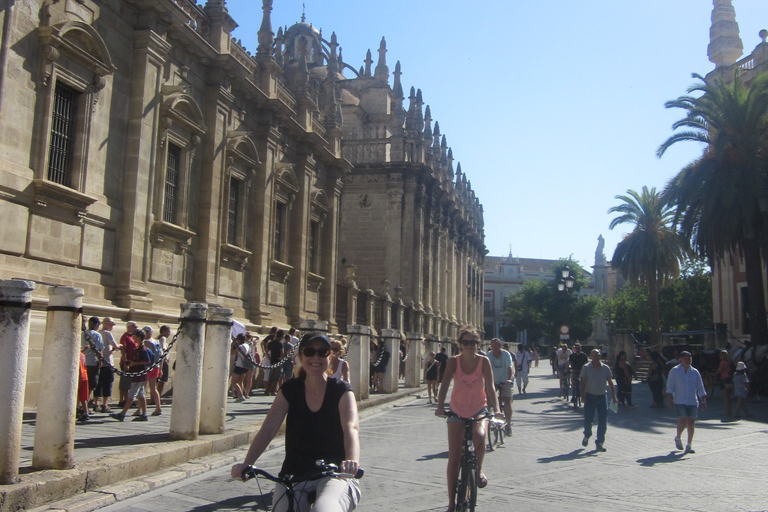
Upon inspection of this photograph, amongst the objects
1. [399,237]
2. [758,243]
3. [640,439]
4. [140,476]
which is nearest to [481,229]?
[399,237]

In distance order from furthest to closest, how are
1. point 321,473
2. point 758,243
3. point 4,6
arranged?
point 758,243 → point 4,6 → point 321,473

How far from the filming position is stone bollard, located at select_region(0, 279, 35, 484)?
6.09m

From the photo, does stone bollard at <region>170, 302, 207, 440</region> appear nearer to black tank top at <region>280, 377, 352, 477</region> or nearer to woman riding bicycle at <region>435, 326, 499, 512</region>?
woman riding bicycle at <region>435, 326, 499, 512</region>

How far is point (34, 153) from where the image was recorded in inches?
474

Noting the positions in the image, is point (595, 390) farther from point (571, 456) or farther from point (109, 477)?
point (109, 477)

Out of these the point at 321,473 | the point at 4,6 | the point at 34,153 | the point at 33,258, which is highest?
the point at 4,6

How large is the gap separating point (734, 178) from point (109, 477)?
2239 centimetres

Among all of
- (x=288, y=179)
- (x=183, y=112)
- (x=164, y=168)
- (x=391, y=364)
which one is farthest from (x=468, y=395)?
(x=288, y=179)

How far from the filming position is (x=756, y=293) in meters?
A: 24.0

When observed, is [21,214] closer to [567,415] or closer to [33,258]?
[33,258]

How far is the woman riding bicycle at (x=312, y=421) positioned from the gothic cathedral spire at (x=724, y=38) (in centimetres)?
4087

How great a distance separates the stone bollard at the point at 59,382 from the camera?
266 inches

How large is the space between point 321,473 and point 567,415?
46.1ft

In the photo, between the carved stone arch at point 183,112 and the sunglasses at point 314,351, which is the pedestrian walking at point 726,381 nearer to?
the carved stone arch at point 183,112
